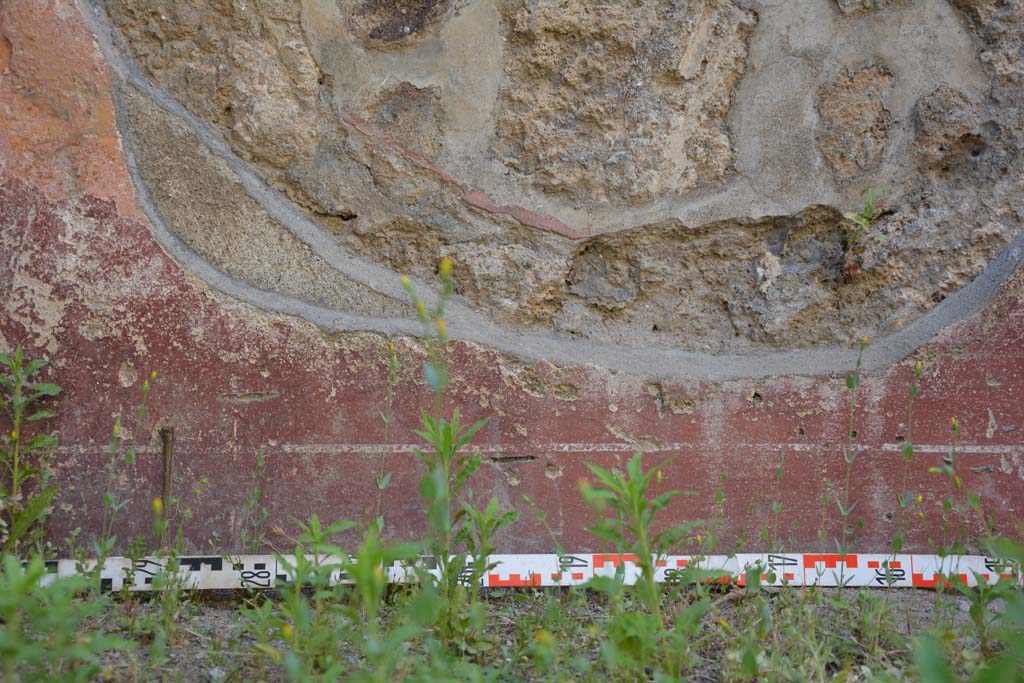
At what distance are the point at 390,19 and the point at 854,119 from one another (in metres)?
1.49

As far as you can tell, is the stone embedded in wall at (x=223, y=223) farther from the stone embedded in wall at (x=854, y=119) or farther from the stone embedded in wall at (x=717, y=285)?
the stone embedded in wall at (x=854, y=119)

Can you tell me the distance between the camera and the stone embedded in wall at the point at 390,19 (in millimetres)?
2584

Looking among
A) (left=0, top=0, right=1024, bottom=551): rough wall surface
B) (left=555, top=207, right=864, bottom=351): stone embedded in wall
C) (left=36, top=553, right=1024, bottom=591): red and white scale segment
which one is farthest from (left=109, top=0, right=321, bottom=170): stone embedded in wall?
(left=36, top=553, right=1024, bottom=591): red and white scale segment

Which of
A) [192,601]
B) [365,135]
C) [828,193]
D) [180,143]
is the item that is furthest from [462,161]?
[192,601]

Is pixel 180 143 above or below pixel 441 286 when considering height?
above

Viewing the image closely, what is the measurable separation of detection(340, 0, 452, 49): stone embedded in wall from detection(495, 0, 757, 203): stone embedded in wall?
25cm

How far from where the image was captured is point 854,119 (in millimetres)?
2623

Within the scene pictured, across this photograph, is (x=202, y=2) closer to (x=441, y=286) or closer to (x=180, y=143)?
(x=180, y=143)

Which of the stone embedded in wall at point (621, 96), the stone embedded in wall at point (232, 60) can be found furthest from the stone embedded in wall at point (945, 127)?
the stone embedded in wall at point (232, 60)

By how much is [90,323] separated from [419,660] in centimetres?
139

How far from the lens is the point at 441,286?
2635 millimetres

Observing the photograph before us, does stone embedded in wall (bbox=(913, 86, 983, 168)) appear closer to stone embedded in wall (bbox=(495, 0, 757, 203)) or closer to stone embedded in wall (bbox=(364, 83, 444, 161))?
stone embedded in wall (bbox=(495, 0, 757, 203))

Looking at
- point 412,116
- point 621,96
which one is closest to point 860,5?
point 621,96

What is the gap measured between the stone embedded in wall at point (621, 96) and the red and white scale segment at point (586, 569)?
1135mm
